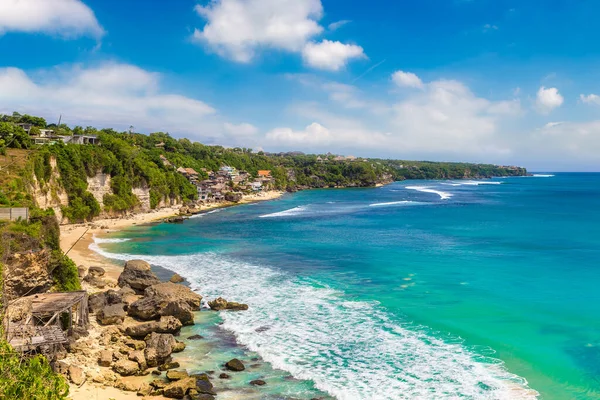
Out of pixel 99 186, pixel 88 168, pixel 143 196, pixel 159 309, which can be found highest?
pixel 88 168

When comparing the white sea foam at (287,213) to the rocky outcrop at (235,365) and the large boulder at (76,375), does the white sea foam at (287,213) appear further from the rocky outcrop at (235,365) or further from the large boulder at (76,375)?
the large boulder at (76,375)

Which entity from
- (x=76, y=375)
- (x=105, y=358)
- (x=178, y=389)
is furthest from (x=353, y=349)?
(x=76, y=375)

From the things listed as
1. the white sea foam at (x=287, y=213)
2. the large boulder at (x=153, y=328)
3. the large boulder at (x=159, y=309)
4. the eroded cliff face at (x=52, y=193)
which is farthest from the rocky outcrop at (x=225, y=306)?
the white sea foam at (x=287, y=213)

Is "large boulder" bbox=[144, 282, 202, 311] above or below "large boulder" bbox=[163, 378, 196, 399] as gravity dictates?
above

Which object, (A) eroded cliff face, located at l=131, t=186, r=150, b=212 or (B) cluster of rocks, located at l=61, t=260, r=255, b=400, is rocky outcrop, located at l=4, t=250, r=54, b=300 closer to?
(B) cluster of rocks, located at l=61, t=260, r=255, b=400

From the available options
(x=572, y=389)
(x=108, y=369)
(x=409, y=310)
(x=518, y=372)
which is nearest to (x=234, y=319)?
(x=108, y=369)

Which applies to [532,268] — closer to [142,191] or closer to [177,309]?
[177,309]

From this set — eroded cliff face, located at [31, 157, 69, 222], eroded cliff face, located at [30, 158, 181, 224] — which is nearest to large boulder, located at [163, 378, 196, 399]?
eroded cliff face, located at [30, 158, 181, 224]

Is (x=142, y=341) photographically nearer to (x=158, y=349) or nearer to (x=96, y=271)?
(x=158, y=349)
